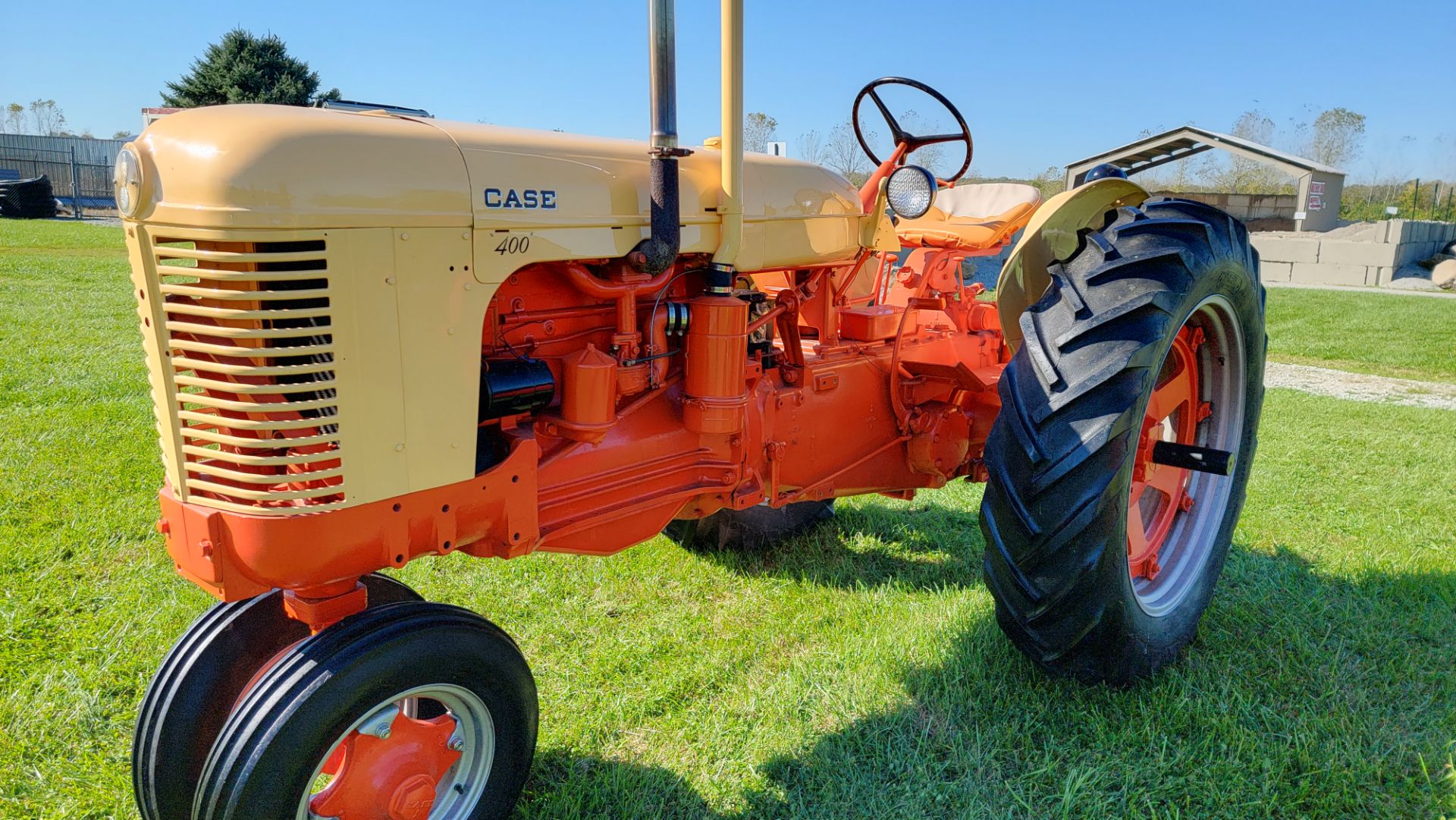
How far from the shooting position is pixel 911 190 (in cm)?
314

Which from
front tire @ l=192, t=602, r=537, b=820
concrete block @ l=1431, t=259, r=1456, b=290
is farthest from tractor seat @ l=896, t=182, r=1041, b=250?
concrete block @ l=1431, t=259, r=1456, b=290

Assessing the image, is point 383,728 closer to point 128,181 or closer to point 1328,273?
point 128,181

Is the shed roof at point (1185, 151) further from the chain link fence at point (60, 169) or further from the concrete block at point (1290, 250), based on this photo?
the chain link fence at point (60, 169)

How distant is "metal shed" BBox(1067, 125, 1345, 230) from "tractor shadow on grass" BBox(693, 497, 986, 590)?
59.1 feet

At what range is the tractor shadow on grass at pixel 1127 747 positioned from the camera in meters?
2.40

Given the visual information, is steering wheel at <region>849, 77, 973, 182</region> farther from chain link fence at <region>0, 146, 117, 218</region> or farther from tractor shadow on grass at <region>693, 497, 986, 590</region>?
chain link fence at <region>0, 146, 117, 218</region>

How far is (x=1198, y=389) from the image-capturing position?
3289 millimetres

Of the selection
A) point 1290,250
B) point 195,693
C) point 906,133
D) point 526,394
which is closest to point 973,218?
point 906,133

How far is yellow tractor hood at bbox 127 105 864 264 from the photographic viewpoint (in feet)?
5.48

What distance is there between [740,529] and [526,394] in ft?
6.29

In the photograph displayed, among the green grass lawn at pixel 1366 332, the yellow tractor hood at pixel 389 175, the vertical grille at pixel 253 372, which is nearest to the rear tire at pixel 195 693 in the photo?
the vertical grille at pixel 253 372

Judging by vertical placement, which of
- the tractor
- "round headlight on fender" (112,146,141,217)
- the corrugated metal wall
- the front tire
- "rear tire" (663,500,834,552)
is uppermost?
the corrugated metal wall

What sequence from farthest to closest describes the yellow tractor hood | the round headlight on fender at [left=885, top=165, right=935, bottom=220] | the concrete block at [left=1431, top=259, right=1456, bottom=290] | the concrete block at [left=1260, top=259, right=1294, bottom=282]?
the concrete block at [left=1260, top=259, right=1294, bottom=282] < the concrete block at [left=1431, top=259, right=1456, bottom=290] < the round headlight on fender at [left=885, top=165, right=935, bottom=220] < the yellow tractor hood

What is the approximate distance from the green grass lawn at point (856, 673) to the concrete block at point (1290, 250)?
16.3 metres
